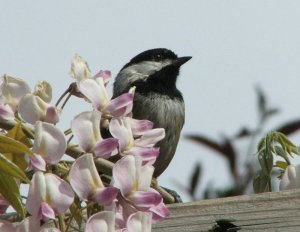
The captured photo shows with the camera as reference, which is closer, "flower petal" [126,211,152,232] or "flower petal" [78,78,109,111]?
"flower petal" [126,211,152,232]

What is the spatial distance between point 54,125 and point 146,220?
17 centimetres

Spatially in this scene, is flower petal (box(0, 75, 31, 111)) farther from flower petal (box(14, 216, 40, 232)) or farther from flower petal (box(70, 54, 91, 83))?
flower petal (box(14, 216, 40, 232))

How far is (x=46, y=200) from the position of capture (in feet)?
3.13

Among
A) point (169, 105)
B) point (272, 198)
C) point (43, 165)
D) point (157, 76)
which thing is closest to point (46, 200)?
point (43, 165)

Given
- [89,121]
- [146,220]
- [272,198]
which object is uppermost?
[89,121]

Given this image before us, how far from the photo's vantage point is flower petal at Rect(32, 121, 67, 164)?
979mm

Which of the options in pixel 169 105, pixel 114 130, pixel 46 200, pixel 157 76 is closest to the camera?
pixel 46 200

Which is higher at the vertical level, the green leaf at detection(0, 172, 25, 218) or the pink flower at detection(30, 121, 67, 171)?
the pink flower at detection(30, 121, 67, 171)

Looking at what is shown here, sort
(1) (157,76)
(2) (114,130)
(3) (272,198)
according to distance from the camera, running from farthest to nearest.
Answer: (1) (157,76), (3) (272,198), (2) (114,130)

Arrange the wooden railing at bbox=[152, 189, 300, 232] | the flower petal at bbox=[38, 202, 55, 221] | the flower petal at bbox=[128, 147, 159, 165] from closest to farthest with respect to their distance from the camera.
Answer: the flower petal at bbox=[38, 202, 55, 221] < the flower petal at bbox=[128, 147, 159, 165] < the wooden railing at bbox=[152, 189, 300, 232]

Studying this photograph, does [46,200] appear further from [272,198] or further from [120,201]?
[272,198]

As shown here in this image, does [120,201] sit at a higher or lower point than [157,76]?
higher

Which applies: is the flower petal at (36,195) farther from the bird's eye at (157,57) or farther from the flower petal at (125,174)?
the bird's eye at (157,57)

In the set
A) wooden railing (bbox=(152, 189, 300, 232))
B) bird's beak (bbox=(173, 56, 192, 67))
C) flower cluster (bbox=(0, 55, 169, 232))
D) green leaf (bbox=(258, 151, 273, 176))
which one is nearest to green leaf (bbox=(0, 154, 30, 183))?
flower cluster (bbox=(0, 55, 169, 232))
